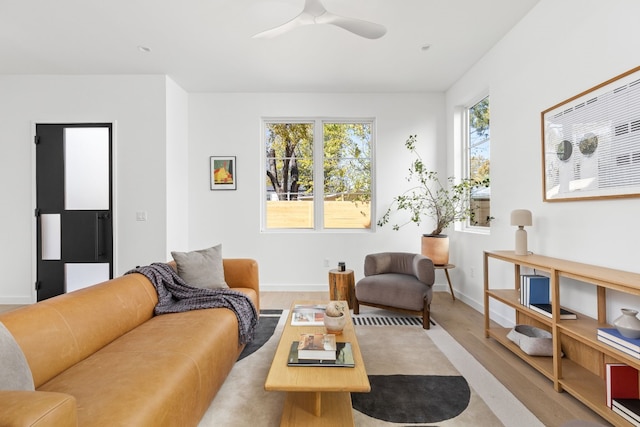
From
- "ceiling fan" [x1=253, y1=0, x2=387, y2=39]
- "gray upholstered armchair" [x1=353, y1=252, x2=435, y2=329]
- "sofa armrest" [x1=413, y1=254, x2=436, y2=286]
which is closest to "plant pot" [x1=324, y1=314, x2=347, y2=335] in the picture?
"gray upholstered armchair" [x1=353, y1=252, x2=435, y2=329]

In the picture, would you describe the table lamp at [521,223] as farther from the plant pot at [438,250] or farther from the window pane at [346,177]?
the window pane at [346,177]

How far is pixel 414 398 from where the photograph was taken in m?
1.89

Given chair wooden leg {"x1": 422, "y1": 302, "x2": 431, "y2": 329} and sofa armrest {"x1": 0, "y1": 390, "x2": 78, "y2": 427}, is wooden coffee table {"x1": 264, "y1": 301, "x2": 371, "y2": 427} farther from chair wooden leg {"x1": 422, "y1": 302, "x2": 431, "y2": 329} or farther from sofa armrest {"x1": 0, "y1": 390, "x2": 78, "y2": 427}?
chair wooden leg {"x1": 422, "y1": 302, "x2": 431, "y2": 329}

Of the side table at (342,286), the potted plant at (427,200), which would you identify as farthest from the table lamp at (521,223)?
the side table at (342,286)

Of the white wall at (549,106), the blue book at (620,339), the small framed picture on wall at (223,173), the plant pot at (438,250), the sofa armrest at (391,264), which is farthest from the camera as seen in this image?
the small framed picture on wall at (223,173)

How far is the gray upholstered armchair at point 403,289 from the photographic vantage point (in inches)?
122

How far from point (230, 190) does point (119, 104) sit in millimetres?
1704

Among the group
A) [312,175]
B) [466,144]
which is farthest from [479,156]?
[312,175]

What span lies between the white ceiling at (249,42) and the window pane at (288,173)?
626mm

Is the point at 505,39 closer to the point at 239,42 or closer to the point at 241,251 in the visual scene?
the point at 239,42

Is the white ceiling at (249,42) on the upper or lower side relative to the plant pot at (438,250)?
upper

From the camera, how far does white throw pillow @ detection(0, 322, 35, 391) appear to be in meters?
1.09

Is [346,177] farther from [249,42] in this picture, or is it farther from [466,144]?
[249,42]

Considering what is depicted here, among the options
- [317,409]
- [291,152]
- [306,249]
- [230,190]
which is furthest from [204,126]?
Answer: [317,409]
